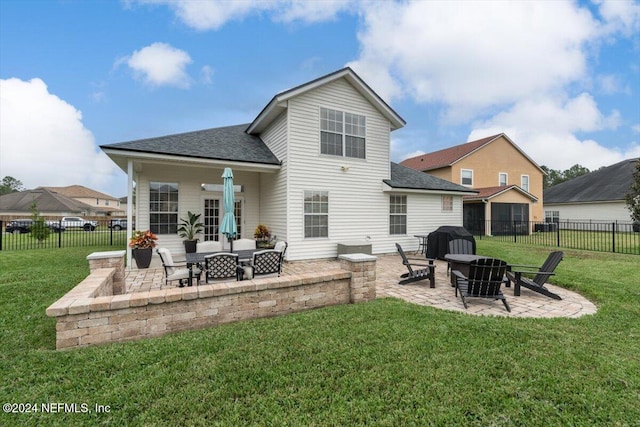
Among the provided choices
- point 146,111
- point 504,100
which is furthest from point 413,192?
point 146,111

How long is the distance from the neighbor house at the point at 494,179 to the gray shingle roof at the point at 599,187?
5007 mm

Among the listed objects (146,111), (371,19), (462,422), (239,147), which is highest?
(371,19)

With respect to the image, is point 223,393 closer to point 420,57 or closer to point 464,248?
point 464,248

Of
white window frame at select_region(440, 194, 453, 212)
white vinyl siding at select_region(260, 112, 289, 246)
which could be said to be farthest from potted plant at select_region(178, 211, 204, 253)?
white window frame at select_region(440, 194, 453, 212)

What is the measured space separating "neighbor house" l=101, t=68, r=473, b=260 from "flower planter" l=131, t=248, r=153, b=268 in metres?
2.00

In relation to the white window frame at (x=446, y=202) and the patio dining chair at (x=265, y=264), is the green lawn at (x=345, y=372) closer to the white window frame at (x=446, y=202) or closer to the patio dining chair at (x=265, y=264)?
the patio dining chair at (x=265, y=264)

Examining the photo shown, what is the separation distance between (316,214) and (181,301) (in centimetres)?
674

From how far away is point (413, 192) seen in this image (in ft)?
40.1

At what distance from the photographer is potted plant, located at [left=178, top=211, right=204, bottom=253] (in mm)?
10555

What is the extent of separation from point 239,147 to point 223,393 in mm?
9618

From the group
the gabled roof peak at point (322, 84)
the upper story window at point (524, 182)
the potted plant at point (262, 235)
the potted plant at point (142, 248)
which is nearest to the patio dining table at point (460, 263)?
the potted plant at point (262, 235)

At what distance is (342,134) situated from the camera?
35.6 ft

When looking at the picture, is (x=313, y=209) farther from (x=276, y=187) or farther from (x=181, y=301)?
(x=181, y=301)

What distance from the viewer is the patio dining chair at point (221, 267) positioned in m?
5.40
